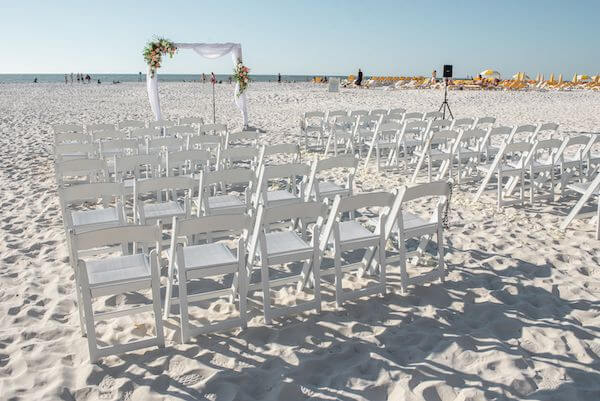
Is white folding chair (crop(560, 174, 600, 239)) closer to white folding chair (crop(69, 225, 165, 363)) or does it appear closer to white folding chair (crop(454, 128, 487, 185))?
white folding chair (crop(454, 128, 487, 185))

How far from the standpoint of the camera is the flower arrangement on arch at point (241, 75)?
12.0 m

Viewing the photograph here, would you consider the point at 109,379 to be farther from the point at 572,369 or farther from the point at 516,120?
the point at 516,120

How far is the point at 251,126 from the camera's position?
1395 centimetres

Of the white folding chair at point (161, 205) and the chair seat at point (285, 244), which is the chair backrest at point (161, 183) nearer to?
the white folding chair at point (161, 205)

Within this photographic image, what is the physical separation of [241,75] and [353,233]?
933 cm

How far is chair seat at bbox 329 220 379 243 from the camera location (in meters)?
3.44

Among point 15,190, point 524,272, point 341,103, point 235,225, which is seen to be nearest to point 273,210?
point 235,225

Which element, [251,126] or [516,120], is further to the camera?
[516,120]

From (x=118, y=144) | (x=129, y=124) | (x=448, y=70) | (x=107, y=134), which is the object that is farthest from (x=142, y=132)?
(x=448, y=70)

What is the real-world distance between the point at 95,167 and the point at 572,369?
4437 mm

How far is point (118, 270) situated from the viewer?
2.89 m

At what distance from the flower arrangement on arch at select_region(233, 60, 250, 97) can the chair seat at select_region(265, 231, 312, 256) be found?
9221mm

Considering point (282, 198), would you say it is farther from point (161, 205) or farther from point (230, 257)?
point (230, 257)

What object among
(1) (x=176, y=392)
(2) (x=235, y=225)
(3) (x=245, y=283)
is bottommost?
(1) (x=176, y=392)
